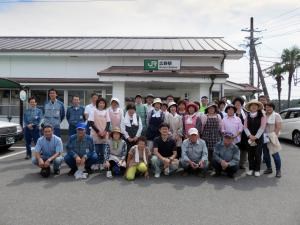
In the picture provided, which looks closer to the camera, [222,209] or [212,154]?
[222,209]

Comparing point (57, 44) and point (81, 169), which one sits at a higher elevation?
point (57, 44)

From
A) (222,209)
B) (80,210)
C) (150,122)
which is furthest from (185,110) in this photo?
(80,210)

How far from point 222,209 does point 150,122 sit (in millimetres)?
2978

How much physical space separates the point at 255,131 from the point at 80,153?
389 centimetres

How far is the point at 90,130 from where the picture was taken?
7.02 meters

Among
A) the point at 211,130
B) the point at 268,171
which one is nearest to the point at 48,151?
the point at 211,130

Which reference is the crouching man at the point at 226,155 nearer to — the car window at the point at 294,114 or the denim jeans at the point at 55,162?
the denim jeans at the point at 55,162

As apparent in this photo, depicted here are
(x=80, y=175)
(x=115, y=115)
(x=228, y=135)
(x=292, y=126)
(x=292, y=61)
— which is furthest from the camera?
(x=292, y=61)

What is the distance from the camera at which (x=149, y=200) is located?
466 centimetres

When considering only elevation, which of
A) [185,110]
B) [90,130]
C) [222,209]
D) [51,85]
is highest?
[51,85]

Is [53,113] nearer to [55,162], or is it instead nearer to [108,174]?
[55,162]

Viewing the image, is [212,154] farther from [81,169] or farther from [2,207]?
[2,207]

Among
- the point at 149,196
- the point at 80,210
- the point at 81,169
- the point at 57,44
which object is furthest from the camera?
the point at 57,44

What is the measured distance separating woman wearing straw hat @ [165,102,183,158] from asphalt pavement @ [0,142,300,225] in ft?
3.01
